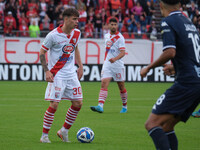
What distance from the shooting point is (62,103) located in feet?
48.5

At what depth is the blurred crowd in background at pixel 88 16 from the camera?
81.2 ft

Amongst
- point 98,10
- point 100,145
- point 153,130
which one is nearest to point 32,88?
point 98,10

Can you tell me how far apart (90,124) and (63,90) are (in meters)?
2.41

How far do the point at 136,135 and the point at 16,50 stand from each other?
49.6ft

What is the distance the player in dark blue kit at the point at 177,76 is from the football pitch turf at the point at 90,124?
2180mm

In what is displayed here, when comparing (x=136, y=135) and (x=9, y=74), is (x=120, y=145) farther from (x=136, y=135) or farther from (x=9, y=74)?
(x=9, y=74)

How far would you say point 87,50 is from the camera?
77.0ft

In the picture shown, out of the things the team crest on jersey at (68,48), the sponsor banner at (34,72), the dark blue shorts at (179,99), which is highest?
the team crest on jersey at (68,48)

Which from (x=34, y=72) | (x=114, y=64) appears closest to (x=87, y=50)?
(x=34, y=72)

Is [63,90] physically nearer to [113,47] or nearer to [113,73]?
[113,73]

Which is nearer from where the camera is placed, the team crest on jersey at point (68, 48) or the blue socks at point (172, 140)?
the blue socks at point (172, 140)

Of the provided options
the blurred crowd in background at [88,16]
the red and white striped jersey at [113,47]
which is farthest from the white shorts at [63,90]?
the blurred crowd in background at [88,16]

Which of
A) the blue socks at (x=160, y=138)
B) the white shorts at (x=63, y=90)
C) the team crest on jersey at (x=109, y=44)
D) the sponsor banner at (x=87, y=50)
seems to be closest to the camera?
the blue socks at (x=160, y=138)

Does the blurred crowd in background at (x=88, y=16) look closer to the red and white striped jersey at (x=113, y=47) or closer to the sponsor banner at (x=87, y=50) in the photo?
the sponsor banner at (x=87, y=50)
